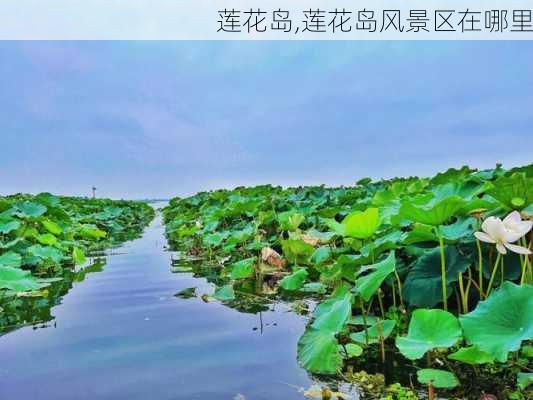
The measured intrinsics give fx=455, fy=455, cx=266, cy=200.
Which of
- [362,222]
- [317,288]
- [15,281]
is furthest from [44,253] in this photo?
[362,222]

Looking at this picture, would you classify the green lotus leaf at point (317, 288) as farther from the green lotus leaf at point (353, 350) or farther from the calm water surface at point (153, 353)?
the green lotus leaf at point (353, 350)

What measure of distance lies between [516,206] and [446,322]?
25.4 inches

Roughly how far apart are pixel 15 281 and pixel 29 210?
2.53 m

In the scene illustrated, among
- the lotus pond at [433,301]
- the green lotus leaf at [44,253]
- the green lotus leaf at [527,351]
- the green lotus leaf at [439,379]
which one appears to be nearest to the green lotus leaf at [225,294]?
the lotus pond at [433,301]

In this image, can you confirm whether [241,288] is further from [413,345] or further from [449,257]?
[413,345]

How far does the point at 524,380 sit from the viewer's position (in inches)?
56.1

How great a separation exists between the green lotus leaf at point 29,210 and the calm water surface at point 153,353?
238 cm

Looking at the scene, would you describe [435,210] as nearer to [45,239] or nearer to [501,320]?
[501,320]

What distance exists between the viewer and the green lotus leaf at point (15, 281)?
2787mm

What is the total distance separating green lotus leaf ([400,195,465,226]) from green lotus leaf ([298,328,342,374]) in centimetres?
55

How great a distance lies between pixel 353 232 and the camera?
212 cm

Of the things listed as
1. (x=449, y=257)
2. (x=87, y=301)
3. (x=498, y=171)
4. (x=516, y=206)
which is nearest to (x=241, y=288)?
(x=87, y=301)

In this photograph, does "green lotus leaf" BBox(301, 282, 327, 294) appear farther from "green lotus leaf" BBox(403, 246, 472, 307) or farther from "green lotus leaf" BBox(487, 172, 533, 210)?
"green lotus leaf" BBox(487, 172, 533, 210)

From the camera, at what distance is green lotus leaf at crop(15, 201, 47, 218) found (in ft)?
16.5
